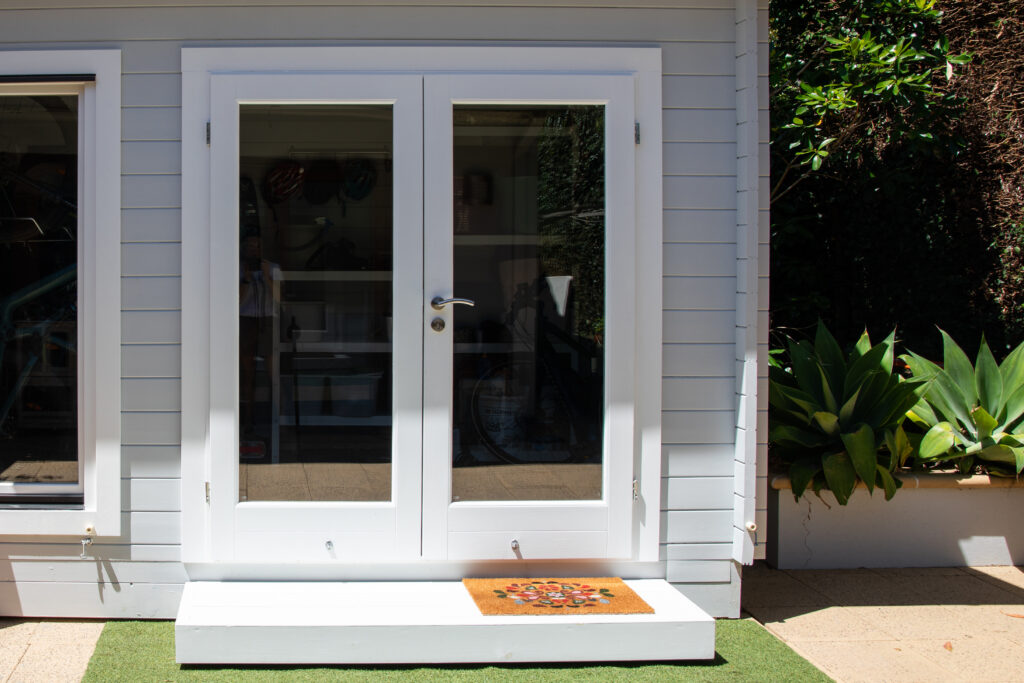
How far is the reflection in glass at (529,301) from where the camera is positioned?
3.29 meters

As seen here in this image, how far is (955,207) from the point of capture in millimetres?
5301

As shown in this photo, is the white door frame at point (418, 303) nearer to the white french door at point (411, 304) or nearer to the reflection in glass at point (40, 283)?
the white french door at point (411, 304)

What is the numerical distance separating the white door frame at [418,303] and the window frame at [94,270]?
0.80ft

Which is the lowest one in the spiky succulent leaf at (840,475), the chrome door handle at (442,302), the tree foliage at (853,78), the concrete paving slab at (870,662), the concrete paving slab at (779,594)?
the concrete paving slab at (870,662)

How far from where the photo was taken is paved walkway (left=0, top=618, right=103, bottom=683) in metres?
2.81

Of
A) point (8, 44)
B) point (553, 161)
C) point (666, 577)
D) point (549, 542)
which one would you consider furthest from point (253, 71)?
point (666, 577)

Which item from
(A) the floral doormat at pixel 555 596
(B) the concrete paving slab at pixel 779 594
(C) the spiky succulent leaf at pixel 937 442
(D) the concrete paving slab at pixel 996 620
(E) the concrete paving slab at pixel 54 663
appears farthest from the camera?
(C) the spiky succulent leaf at pixel 937 442

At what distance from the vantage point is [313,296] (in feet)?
10.7

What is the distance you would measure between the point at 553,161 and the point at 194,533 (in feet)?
5.87

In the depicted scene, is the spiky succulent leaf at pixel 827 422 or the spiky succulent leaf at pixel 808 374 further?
the spiky succulent leaf at pixel 808 374

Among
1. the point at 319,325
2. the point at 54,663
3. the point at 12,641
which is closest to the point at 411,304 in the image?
the point at 319,325

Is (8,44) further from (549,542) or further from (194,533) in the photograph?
(549,542)

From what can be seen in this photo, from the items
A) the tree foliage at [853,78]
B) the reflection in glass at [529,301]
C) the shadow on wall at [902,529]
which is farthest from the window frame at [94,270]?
the tree foliage at [853,78]

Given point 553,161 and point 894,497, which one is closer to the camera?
point 553,161
